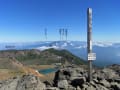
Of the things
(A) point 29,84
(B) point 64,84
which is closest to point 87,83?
(B) point 64,84

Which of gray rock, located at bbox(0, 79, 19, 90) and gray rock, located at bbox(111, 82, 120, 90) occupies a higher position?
gray rock, located at bbox(0, 79, 19, 90)

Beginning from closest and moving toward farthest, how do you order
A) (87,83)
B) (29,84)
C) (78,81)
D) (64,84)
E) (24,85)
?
1. (24,85)
2. (29,84)
3. (87,83)
4. (64,84)
5. (78,81)

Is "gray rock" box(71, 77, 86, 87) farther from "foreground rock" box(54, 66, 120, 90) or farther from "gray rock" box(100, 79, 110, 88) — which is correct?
"gray rock" box(100, 79, 110, 88)

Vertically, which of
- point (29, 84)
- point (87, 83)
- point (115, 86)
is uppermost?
point (29, 84)

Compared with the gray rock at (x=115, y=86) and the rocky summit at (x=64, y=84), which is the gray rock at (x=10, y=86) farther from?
the gray rock at (x=115, y=86)

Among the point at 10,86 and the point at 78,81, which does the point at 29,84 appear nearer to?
the point at 10,86

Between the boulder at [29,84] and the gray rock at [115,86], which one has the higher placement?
the boulder at [29,84]

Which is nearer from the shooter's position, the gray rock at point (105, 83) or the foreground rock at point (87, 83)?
the foreground rock at point (87, 83)

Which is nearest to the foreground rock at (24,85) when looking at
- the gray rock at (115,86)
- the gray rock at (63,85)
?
the gray rock at (63,85)

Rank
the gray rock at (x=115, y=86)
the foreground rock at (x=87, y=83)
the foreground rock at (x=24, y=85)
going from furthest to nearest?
1. the gray rock at (x=115, y=86)
2. the foreground rock at (x=87, y=83)
3. the foreground rock at (x=24, y=85)

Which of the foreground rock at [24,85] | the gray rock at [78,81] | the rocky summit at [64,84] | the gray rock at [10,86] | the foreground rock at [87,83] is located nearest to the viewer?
A: the foreground rock at [24,85]

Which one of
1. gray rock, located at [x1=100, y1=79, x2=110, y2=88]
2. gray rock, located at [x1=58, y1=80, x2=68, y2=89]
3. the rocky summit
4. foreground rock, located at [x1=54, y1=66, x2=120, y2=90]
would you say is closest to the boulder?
the rocky summit

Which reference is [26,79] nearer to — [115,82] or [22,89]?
[22,89]
